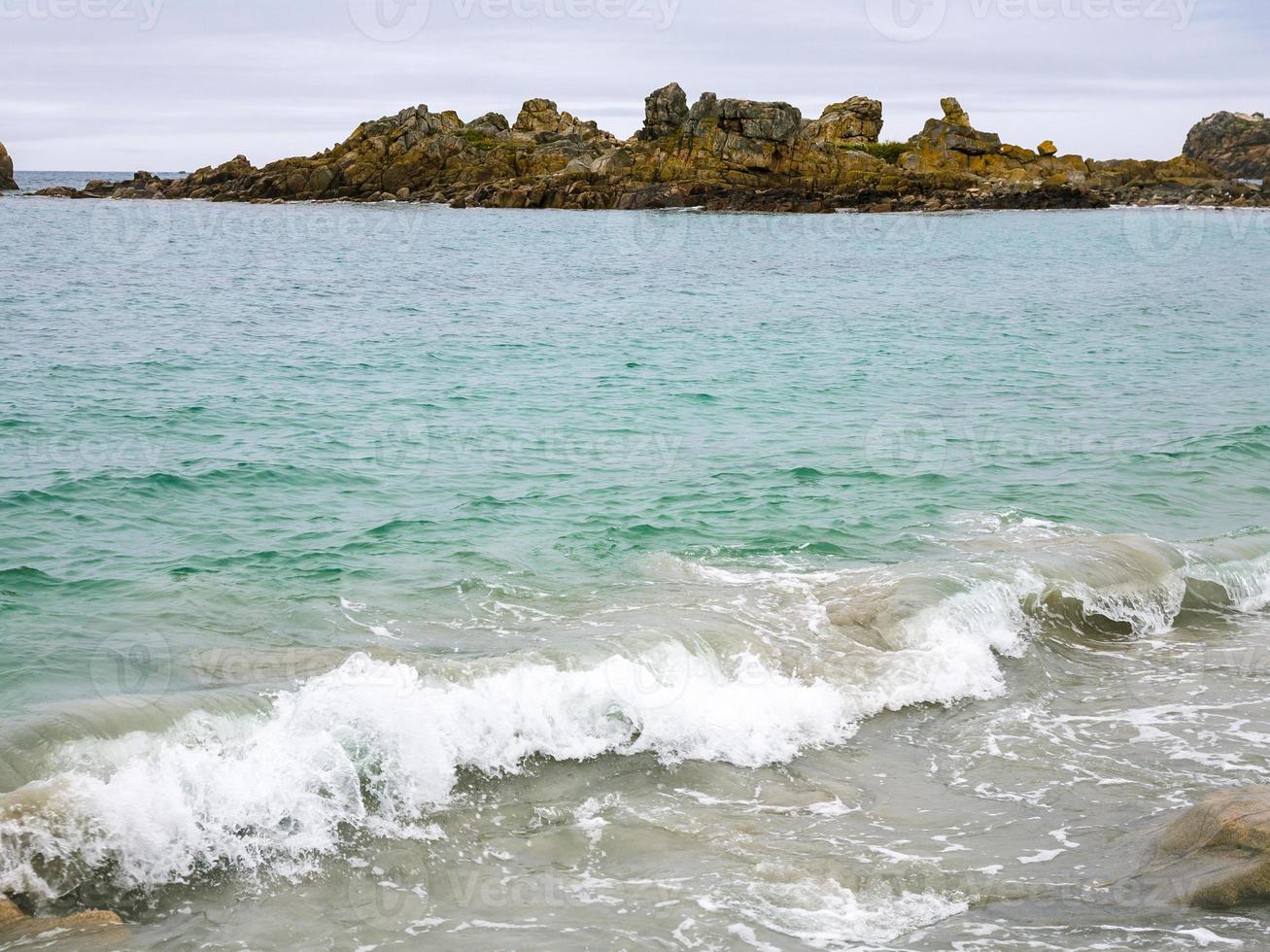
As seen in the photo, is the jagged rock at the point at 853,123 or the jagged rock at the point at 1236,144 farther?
the jagged rock at the point at 1236,144

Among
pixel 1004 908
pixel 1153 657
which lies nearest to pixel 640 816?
pixel 1004 908

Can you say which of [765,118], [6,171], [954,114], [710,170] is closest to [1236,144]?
[954,114]

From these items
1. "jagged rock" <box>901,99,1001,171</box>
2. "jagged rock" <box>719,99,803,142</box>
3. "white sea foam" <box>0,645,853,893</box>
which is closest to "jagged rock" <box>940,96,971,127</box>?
"jagged rock" <box>901,99,1001,171</box>

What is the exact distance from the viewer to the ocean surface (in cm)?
635

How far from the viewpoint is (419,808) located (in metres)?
7.37

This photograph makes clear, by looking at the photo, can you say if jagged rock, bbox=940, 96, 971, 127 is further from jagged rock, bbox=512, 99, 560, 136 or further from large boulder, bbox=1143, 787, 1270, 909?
large boulder, bbox=1143, 787, 1270, 909

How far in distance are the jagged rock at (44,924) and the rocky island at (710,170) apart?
97.6 m

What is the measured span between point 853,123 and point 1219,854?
423 feet

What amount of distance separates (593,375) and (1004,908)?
18.2 metres

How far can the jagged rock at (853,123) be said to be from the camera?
125500mm

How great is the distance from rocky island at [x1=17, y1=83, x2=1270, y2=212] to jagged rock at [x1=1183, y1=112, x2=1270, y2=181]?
44.6 meters

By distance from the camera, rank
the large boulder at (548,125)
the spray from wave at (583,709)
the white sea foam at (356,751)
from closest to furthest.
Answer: the white sea foam at (356,751), the spray from wave at (583,709), the large boulder at (548,125)

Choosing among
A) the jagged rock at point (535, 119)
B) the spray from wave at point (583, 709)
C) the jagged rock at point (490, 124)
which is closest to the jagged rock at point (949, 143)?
the jagged rock at point (535, 119)

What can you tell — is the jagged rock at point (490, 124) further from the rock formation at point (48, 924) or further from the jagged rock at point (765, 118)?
the rock formation at point (48, 924)
